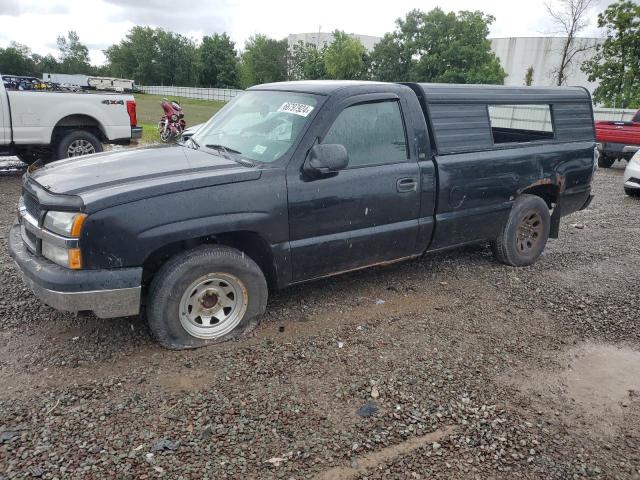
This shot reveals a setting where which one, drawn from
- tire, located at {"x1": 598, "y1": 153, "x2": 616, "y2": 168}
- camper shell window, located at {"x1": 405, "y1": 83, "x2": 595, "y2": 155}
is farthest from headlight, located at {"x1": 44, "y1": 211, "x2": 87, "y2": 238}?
tire, located at {"x1": 598, "y1": 153, "x2": 616, "y2": 168}

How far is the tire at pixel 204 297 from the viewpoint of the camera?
3357mm

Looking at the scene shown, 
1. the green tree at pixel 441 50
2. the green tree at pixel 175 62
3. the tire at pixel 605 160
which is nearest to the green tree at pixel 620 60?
the tire at pixel 605 160

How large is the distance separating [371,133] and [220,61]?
8115 cm

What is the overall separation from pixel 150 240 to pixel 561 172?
4.29 meters

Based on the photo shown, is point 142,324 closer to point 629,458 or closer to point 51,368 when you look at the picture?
point 51,368

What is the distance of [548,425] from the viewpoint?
2922 millimetres

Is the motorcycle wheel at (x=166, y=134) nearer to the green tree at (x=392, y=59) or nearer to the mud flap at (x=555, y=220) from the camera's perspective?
the mud flap at (x=555, y=220)

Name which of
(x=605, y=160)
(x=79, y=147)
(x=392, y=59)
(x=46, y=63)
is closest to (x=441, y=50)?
(x=392, y=59)

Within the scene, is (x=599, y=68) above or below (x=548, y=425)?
above

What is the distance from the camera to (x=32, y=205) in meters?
3.50

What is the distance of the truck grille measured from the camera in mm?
3336

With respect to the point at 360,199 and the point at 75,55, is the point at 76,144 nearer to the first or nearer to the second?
the point at 360,199

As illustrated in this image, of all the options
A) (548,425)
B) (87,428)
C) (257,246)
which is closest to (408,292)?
(257,246)

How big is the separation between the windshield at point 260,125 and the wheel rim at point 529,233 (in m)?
2.82
